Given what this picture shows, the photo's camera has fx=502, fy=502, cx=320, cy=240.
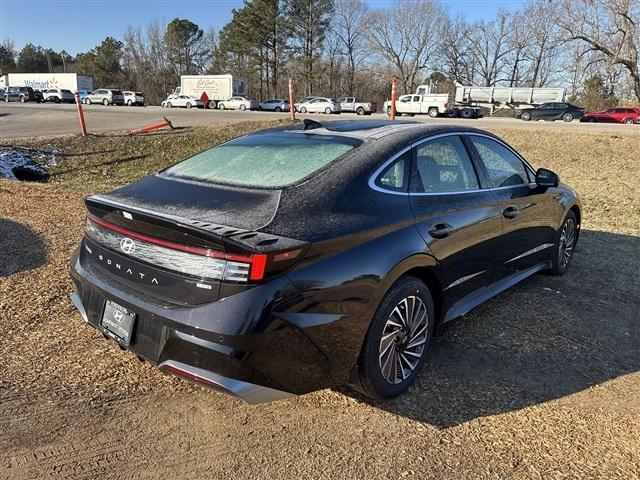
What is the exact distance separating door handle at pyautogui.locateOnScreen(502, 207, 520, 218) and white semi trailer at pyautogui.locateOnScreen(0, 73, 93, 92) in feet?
218

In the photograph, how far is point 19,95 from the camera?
56.2m

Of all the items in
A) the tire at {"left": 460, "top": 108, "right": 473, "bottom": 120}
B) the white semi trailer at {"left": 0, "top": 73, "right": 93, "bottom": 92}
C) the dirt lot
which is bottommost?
the dirt lot

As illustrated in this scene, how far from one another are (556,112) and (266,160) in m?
38.1

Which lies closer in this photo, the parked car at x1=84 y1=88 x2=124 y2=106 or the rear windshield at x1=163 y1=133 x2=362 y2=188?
the rear windshield at x1=163 y1=133 x2=362 y2=188

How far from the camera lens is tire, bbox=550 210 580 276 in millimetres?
4918

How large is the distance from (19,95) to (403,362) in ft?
215

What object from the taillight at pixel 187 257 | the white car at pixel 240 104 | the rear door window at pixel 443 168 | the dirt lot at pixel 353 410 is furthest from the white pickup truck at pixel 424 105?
the taillight at pixel 187 257

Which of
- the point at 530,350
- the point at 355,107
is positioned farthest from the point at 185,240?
the point at 355,107

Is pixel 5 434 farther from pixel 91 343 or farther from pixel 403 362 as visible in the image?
pixel 403 362

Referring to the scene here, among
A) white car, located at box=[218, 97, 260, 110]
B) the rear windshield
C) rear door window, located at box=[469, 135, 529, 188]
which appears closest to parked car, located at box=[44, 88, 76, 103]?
white car, located at box=[218, 97, 260, 110]

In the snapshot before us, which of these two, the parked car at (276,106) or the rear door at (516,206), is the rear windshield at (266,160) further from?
the parked car at (276,106)

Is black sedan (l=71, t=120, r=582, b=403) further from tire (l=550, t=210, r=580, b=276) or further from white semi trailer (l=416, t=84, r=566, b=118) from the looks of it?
white semi trailer (l=416, t=84, r=566, b=118)

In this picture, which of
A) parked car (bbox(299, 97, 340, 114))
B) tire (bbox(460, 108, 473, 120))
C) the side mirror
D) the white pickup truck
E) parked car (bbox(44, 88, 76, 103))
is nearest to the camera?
the side mirror

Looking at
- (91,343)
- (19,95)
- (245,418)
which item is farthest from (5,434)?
(19,95)
